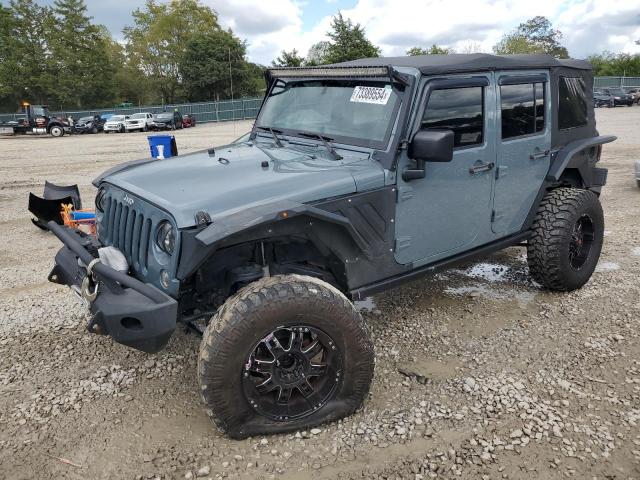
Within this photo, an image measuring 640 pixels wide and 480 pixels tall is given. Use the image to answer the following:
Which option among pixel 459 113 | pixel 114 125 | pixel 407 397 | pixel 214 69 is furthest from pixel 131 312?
pixel 214 69

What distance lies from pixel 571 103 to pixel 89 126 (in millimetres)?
30403

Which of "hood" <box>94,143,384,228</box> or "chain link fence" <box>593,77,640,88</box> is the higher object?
"chain link fence" <box>593,77,640,88</box>

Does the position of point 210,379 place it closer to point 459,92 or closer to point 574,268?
point 459,92

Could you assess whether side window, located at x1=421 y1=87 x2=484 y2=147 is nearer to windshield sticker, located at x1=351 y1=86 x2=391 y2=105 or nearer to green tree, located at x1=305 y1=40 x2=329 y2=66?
windshield sticker, located at x1=351 y1=86 x2=391 y2=105

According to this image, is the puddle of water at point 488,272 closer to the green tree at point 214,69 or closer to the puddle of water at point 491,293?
the puddle of water at point 491,293

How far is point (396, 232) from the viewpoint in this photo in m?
3.53

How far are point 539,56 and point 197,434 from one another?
4024 millimetres

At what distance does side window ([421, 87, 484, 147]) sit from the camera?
3631 millimetres

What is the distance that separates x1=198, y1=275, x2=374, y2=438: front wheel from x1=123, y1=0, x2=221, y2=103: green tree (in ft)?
183

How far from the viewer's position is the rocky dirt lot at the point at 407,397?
2.78m

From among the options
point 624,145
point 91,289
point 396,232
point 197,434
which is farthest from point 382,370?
point 624,145

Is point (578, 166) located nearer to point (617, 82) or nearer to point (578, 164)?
point (578, 164)

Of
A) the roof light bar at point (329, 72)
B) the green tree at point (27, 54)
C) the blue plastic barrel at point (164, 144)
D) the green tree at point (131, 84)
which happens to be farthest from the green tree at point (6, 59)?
the roof light bar at point (329, 72)

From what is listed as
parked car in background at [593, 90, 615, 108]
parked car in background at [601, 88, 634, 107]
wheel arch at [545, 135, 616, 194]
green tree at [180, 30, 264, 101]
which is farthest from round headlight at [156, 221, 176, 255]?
green tree at [180, 30, 264, 101]
